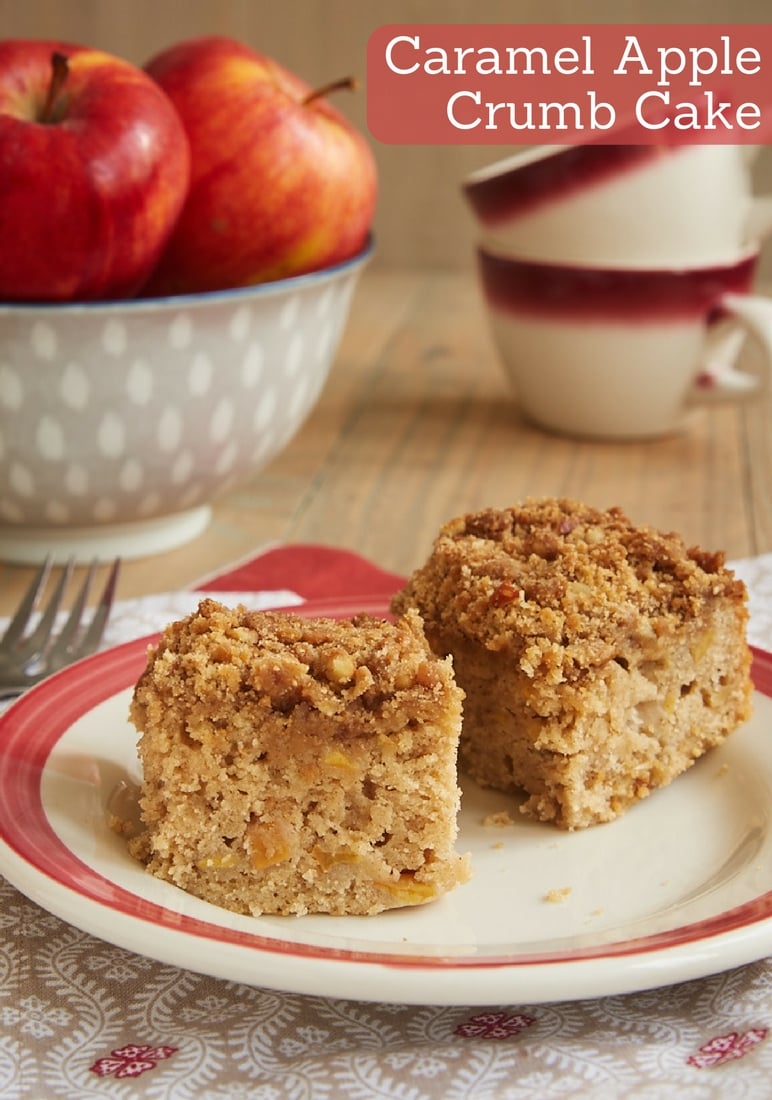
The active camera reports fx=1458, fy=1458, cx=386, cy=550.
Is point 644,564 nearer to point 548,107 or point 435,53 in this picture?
point 548,107

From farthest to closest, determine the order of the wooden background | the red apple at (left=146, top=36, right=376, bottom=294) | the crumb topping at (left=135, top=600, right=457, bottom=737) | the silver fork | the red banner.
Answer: the wooden background, the red banner, the red apple at (left=146, top=36, right=376, bottom=294), the silver fork, the crumb topping at (left=135, top=600, right=457, bottom=737)

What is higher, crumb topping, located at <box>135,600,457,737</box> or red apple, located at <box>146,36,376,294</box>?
red apple, located at <box>146,36,376,294</box>

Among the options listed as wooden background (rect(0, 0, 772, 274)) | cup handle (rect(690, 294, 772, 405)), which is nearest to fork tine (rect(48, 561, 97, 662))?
cup handle (rect(690, 294, 772, 405))

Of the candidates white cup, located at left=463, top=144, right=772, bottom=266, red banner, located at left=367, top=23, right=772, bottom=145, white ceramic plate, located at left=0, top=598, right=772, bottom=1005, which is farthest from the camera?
red banner, located at left=367, top=23, right=772, bottom=145

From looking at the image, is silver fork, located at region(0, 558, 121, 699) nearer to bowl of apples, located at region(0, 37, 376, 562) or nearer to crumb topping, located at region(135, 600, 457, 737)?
bowl of apples, located at region(0, 37, 376, 562)

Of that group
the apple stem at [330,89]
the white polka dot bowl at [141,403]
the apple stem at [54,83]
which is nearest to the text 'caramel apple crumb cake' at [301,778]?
the white polka dot bowl at [141,403]

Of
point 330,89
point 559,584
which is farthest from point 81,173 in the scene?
point 559,584
